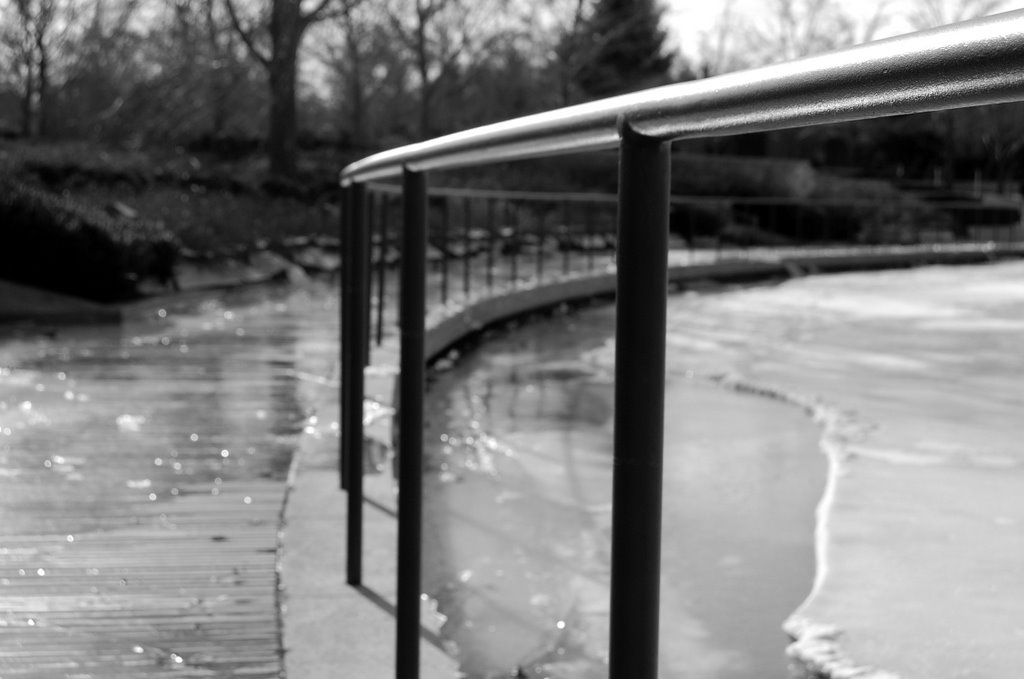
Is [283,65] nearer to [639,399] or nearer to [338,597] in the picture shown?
[338,597]

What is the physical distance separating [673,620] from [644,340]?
2453mm

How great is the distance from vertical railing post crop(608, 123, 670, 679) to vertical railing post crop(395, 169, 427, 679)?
1091mm

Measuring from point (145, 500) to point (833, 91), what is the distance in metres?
3.52

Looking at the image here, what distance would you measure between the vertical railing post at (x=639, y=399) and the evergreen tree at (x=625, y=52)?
103 feet

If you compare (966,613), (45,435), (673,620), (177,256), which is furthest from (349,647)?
(177,256)

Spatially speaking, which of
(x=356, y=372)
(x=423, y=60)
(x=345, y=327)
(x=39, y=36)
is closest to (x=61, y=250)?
(x=345, y=327)

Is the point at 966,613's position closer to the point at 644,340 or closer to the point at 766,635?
the point at 766,635

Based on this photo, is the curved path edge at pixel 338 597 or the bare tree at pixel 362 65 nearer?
the curved path edge at pixel 338 597

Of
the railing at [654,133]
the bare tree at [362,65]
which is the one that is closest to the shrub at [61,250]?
the railing at [654,133]

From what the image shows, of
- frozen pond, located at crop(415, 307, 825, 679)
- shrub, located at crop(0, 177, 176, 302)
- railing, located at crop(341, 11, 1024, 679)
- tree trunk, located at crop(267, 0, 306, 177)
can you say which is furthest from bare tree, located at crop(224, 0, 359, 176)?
railing, located at crop(341, 11, 1024, 679)

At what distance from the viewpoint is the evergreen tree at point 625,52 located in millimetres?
33938

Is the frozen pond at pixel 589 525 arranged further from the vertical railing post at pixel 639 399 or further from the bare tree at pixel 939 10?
the bare tree at pixel 939 10

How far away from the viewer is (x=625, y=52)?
36.6 metres

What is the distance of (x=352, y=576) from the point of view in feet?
10.5
